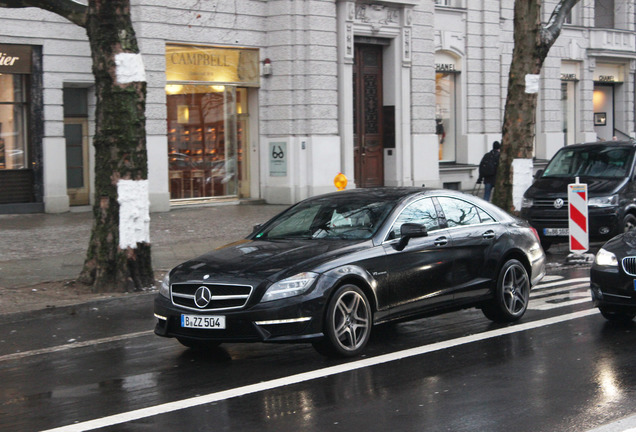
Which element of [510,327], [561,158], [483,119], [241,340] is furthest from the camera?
[483,119]

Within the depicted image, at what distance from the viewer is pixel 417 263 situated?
8844 mm

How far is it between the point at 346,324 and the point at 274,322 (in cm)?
73

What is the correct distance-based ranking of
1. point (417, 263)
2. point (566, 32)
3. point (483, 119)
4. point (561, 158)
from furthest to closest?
point (566, 32)
point (483, 119)
point (561, 158)
point (417, 263)

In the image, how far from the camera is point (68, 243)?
1709 cm

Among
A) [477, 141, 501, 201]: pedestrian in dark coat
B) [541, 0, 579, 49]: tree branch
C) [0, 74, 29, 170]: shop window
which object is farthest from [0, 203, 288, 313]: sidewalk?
[541, 0, 579, 49]: tree branch

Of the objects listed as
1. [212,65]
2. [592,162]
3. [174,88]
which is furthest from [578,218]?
[212,65]

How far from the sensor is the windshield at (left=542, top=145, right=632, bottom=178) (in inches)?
672

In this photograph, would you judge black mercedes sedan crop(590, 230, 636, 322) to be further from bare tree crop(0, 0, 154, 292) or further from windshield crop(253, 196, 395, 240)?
bare tree crop(0, 0, 154, 292)

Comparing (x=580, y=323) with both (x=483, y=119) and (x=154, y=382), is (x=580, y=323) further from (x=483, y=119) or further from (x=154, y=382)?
(x=483, y=119)

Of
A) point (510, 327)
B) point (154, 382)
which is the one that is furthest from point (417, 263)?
point (154, 382)

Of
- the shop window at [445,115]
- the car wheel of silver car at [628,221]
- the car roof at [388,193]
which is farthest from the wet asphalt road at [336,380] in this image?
the shop window at [445,115]

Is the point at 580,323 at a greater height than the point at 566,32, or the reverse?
the point at 566,32

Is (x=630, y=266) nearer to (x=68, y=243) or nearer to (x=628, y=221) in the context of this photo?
(x=628, y=221)

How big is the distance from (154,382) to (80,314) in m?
3.87
